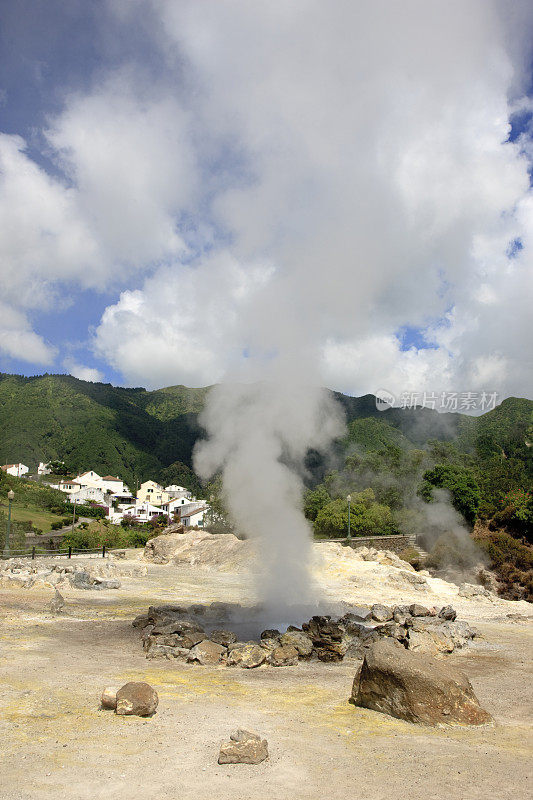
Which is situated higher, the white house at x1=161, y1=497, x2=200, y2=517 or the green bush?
the white house at x1=161, y1=497, x2=200, y2=517

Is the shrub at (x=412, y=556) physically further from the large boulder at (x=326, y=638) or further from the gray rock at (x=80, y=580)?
the large boulder at (x=326, y=638)

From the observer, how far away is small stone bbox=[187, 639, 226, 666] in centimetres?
1238

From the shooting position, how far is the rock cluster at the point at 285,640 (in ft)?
41.3

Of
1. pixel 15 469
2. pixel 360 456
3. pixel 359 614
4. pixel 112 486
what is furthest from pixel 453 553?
pixel 15 469

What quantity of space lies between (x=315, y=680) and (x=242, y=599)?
11.3m

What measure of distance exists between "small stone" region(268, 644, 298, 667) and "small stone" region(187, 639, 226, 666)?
1182mm

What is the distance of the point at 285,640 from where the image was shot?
13.5 m

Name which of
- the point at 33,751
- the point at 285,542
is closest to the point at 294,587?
the point at 285,542

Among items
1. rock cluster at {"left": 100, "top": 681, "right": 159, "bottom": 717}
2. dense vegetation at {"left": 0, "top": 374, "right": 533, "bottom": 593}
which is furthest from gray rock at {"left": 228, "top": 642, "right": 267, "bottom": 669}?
dense vegetation at {"left": 0, "top": 374, "right": 533, "bottom": 593}

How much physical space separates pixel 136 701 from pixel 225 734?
152cm

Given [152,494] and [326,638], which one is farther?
[152,494]

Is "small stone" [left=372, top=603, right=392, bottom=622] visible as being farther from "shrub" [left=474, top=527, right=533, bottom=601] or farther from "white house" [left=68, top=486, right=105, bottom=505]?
"white house" [left=68, top=486, right=105, bottom=505]

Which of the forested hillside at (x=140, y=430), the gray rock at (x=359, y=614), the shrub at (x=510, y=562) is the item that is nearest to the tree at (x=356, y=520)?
the shrub at (x=510, y=562)

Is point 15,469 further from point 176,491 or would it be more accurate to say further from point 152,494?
point 176,491
